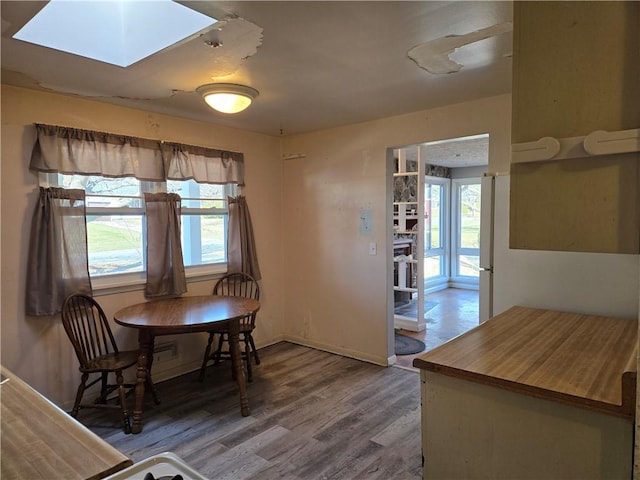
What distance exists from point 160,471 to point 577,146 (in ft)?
4.26

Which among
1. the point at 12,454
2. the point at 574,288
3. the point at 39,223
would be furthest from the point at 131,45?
the point at 574,288

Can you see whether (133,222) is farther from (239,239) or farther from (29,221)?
(239,239)

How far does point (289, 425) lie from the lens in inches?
109

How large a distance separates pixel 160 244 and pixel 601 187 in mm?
3172

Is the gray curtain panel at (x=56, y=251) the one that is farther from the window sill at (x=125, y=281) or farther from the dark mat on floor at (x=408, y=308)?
the dark mat on floor at (x=408, y=308)

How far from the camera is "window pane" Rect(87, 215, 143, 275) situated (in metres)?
3.18

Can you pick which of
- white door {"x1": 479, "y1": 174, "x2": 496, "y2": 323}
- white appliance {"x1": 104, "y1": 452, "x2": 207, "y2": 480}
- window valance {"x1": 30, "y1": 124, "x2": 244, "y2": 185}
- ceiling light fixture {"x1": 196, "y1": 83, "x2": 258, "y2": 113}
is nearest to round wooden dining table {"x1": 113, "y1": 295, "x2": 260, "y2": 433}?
window valance {"x1": 30, "y1": 124, "x2": 244, "y2": 185}

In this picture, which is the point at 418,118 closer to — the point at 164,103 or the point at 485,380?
the point at 164,103

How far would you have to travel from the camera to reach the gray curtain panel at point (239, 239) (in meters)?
4.03

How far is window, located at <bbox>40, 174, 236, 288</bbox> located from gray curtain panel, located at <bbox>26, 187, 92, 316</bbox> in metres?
0.13

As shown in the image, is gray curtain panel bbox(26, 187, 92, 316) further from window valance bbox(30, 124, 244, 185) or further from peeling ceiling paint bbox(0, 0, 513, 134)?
peeling ceiling paint bbox(0, 0, 513, 134)

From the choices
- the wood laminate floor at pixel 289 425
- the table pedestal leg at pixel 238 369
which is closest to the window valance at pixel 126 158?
the table pedestal leg at pixel 238 369

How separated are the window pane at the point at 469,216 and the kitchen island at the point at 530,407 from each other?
6481 millimetres

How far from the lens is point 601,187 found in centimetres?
103
